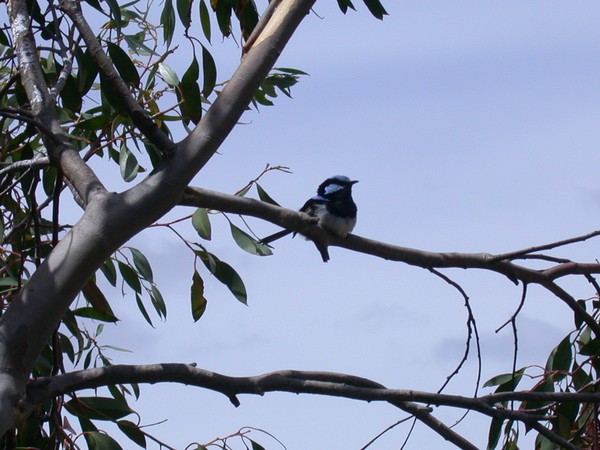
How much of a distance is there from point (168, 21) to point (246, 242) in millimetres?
789

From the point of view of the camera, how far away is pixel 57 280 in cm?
166

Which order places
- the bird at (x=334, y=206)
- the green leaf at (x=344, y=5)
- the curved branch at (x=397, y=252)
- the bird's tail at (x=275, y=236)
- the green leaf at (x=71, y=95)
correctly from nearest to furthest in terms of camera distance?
the curved branch at (x=397, y=252) → the green leaf at (x=71, y=95) → the green leaf at (x=344, y=5) → the bird at (x=334, y=206) → the bird's tail at (x=275, y=236)

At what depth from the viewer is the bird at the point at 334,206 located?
11.3 feet

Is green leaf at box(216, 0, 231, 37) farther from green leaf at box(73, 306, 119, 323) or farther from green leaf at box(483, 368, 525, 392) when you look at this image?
green leaf at box(483, 368, 525, 392)

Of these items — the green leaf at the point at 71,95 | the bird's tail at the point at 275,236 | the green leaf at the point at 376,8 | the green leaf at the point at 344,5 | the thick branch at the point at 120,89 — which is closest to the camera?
the thick branch at the point at 120,89

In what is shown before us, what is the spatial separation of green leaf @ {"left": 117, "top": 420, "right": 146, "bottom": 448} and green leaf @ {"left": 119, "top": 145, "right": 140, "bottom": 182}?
0.80m

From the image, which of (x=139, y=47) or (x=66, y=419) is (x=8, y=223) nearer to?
(x=139, y=47)

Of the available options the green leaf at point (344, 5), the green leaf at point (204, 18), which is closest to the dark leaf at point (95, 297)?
the green leaf at point (204, 18)

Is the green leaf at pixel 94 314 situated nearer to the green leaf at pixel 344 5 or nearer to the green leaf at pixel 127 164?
the green leaf at pixel 127 164

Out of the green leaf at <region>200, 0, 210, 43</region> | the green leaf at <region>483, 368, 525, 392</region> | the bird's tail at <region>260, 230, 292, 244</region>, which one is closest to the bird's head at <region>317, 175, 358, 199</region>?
the bird's tail at <region>260, 230, 292, 244</region>

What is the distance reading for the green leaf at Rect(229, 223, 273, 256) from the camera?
8.82 feet

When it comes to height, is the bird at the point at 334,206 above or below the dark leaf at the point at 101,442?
above

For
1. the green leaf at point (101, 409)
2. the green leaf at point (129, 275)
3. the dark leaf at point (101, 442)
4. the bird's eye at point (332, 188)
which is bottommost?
the dark leaf at point (101, 442)

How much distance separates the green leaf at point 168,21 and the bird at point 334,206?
79 cm
